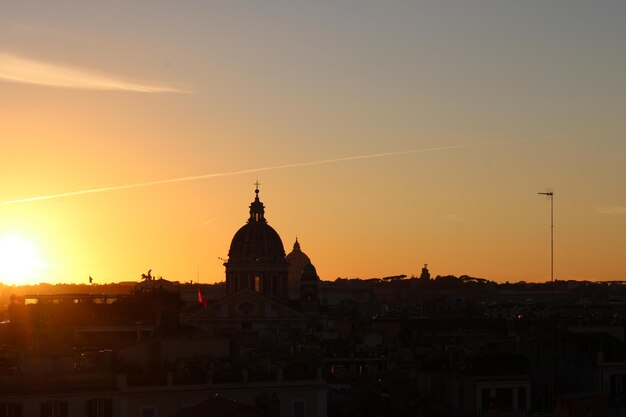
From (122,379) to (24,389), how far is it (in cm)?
222

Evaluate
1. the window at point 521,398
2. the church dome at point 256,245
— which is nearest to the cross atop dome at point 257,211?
the church dome at point 256,245

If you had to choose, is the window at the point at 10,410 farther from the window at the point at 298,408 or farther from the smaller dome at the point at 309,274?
the smaller dome at the point at 309,274

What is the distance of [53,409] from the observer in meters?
36.1

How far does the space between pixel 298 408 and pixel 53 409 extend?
5998mm

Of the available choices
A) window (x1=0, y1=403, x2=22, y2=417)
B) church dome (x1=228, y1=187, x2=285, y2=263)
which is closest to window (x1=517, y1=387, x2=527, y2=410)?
window (x1=0, y1=403, x2=22, y2=417)

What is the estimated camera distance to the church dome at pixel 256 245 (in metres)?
138

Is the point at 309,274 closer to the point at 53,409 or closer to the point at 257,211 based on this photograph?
the point at 257,211

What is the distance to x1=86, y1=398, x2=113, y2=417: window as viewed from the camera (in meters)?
36.5

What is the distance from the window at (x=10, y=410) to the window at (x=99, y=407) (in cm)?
158

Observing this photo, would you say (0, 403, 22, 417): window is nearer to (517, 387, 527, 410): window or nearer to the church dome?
(517, 387, 527, 410): window

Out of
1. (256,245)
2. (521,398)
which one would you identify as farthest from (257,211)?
(521,398)

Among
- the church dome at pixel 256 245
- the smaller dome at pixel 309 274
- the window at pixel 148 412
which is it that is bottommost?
the window at pixel 148 412

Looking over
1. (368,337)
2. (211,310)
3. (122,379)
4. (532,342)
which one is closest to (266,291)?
(211,310)

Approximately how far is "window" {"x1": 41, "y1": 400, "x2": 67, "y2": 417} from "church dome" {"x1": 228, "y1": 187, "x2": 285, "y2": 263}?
101506 mm
